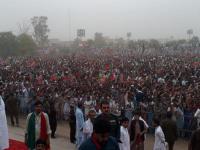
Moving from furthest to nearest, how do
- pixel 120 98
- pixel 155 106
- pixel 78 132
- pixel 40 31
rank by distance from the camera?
1. pixel 40 31
2. pixel 120 98
3. pixel 155 106
4. pixel 78 132

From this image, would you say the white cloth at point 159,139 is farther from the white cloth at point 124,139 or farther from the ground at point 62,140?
the ground at point 62,140

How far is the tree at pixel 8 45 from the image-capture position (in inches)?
2766

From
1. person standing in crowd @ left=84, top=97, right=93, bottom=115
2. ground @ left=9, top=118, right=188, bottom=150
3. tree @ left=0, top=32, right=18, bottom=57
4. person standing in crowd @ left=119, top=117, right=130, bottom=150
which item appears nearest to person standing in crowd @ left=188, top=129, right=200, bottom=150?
person standing in crowd @ left=119, top=117, right=130, bottom=150

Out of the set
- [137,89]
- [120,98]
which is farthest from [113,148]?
[137,89]

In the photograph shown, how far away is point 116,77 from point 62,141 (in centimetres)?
1201

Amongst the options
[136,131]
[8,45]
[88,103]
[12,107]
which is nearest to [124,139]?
[136,131]

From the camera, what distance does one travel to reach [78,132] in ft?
35.2

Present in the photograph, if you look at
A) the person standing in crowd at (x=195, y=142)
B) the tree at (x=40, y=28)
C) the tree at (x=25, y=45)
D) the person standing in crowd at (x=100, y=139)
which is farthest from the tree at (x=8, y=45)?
the person standing in crowd at (x=100, y=139)

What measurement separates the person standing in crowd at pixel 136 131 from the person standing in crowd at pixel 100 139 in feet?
14.2

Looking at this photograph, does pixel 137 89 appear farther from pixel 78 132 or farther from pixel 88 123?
pixel 88 123

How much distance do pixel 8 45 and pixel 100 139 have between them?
6786 cm

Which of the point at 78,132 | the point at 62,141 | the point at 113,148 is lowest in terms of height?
the point at 62,141

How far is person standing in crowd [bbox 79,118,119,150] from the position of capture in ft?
14.6

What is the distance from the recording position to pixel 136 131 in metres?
9.01
